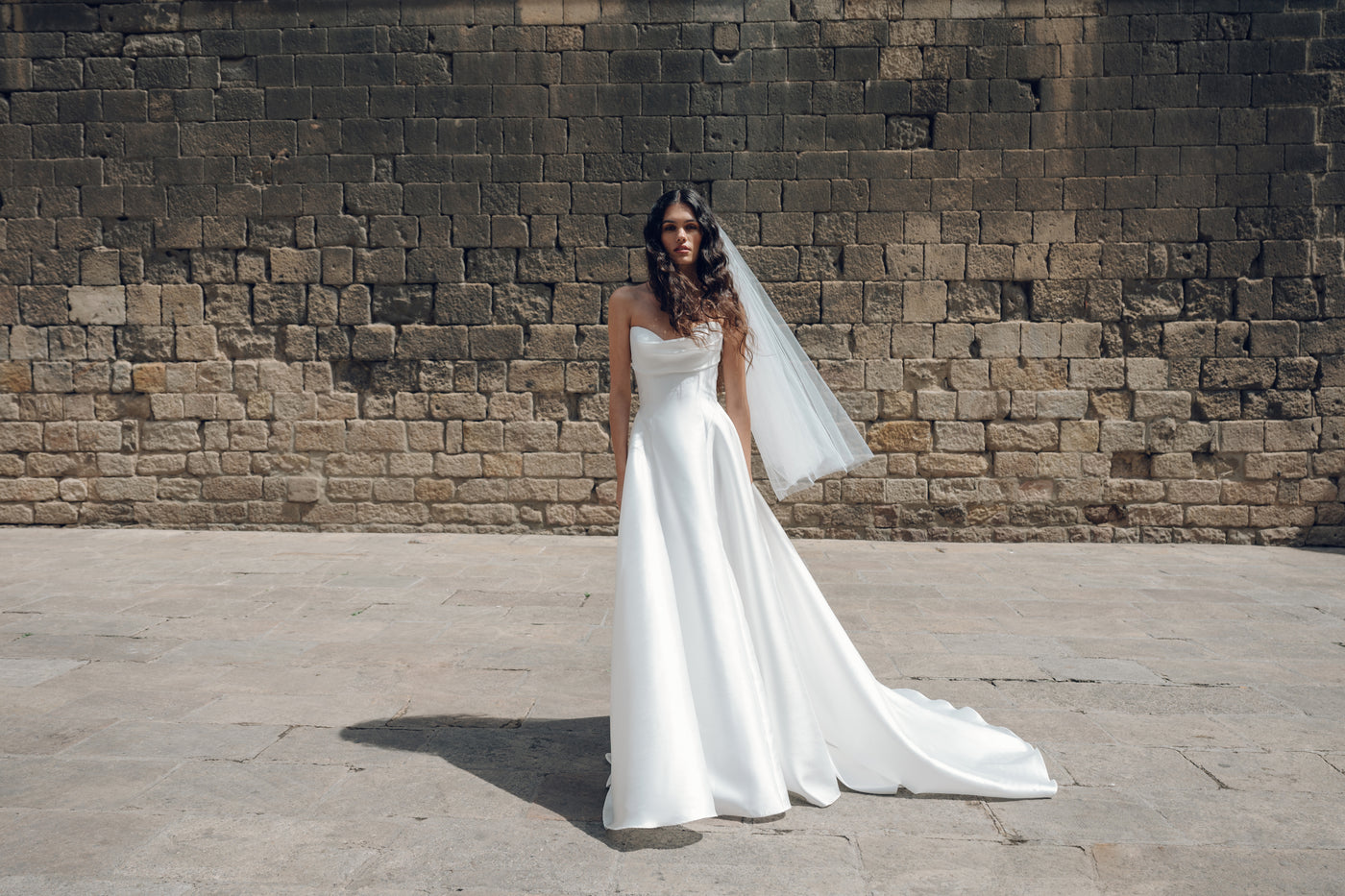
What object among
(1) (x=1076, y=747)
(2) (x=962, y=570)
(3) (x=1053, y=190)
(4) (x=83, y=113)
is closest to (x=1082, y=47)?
(3) (x=1053, y=190)

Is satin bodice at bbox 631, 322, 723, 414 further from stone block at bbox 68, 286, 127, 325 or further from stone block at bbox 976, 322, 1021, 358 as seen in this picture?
stone block at bbox 68, 286, 127, 325

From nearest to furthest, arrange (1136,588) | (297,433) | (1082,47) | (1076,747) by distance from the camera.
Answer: (1076,747) < (1136,588) < (1082,47) < (297,433)

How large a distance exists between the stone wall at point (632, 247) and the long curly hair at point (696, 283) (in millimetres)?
4637

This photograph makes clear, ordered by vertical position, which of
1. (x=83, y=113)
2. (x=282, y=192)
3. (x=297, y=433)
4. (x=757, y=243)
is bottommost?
(x=297, y=433)

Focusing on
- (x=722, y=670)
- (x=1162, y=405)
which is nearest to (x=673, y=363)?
(x=722, y=670)

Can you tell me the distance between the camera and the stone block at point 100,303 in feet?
24.1

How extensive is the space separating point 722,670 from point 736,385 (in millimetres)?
814

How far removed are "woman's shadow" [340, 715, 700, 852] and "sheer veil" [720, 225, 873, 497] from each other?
3.30 feet

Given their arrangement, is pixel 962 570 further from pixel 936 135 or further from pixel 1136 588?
pixel 936 135


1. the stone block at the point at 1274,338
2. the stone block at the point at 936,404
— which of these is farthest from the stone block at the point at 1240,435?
the stone block at the point at 936,404

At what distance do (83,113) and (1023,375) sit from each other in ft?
24.9

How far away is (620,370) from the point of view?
2662 millimetres

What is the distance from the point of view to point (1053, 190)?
6.96 meters

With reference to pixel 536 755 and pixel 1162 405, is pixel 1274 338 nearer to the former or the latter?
pixel 1162 405
